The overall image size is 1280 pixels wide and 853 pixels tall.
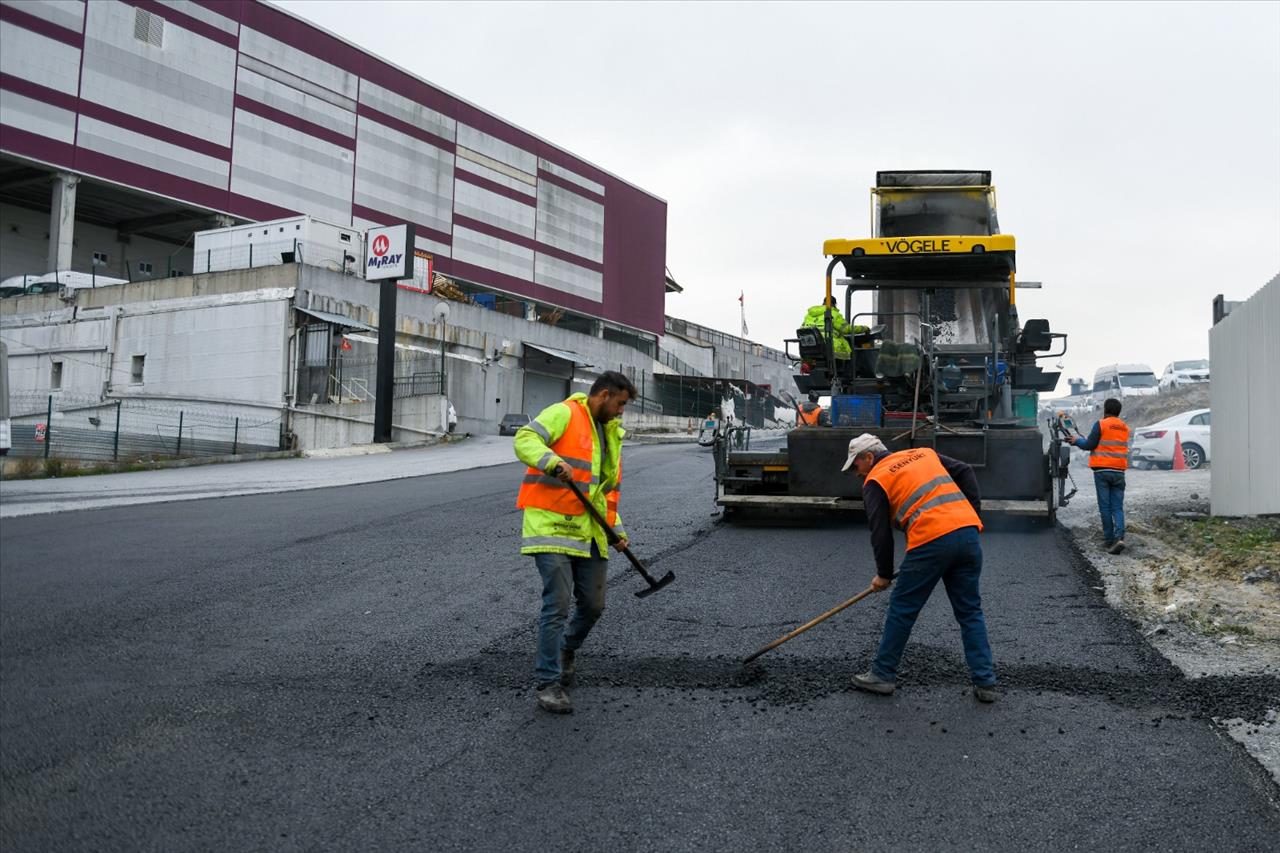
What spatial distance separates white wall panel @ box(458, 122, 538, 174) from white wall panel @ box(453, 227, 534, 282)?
177 inches

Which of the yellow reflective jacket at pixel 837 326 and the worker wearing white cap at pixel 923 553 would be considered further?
the yellow reflective jacket at pixel 837 326

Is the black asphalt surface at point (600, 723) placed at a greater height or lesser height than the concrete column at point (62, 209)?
lesser

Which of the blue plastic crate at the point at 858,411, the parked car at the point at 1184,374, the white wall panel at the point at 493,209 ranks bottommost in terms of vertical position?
the blue plastic crate at the point at 858,411

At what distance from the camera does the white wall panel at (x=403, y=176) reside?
45000 mm

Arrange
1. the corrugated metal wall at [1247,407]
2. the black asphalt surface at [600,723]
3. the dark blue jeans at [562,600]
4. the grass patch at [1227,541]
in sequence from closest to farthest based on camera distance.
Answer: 1. the black asphalt surface at [600,723]
2. the dark blue jeans at [562,600]
3. the grass patch at [1227,541]
4. the corrugated metal wall at [1247,407]

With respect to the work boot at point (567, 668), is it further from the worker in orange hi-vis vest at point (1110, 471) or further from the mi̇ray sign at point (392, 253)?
the mi̇ray sign at point (392, 253)

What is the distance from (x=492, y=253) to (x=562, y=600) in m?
47.8

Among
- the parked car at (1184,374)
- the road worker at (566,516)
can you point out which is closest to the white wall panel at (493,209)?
the parked car at (1184,374)

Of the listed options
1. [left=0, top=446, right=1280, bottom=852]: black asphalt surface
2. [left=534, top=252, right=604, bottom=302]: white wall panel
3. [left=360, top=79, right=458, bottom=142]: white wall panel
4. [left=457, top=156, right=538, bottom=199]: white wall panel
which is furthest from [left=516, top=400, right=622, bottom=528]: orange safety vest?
[left=534, top=252, right=604, bottom=302]: white wall panel

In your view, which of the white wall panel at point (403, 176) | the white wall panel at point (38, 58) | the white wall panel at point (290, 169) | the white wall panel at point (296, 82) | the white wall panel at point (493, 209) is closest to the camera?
the white wall panel at point (38, 58)

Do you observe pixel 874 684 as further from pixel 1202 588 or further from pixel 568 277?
pixel 568 277

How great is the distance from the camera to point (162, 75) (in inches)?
1458

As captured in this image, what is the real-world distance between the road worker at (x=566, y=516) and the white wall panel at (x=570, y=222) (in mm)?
50290

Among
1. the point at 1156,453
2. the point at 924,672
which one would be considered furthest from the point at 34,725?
the point at 1156,453
